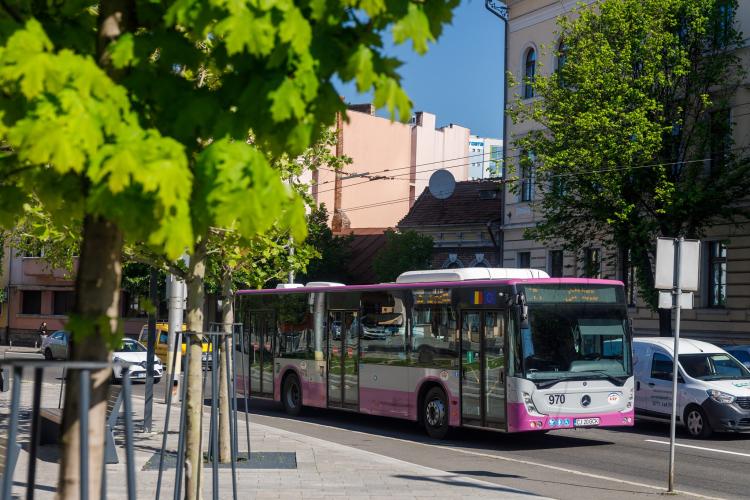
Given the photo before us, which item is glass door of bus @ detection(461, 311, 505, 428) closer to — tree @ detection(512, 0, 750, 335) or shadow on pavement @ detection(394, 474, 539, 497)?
shadow on pavement @ detection(394, 474, 539, 497)

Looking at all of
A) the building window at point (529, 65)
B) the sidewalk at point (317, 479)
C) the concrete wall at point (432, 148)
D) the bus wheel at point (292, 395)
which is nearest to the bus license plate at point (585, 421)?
the sidewalk at point (317, 479)

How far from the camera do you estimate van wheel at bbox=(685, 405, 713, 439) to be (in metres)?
19.3

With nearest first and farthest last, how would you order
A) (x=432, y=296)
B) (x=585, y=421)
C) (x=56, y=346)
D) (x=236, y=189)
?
(x=236, y=189)
(x=585, y=421)
(x=432, y=296)
(x=56, y=346)

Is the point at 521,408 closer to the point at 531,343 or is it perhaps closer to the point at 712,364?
the point at 531,343

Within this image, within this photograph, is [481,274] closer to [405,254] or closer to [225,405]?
[225,405]

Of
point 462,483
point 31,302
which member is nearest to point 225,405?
point 462,483

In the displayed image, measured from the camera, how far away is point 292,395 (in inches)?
966

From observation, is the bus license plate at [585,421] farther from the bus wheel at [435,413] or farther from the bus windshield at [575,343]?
the bus wheel at [435,413]

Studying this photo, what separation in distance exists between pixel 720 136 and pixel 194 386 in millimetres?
24577

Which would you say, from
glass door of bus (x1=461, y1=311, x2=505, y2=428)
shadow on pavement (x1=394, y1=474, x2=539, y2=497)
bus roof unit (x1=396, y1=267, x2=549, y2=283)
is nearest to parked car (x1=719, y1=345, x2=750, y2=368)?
bus roof unit (x1=396, y1=267, x2=549, y2=283)

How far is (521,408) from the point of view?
17.7 m

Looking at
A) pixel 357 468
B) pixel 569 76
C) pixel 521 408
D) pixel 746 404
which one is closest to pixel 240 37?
pixel 357 468

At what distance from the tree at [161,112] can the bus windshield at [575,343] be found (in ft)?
43.3

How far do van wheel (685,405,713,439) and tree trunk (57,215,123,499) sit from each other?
15.8 m
